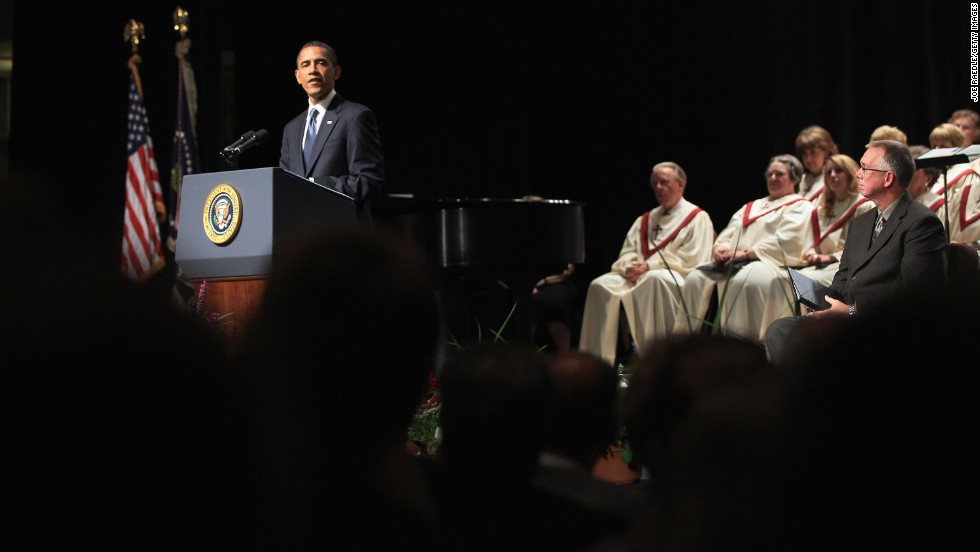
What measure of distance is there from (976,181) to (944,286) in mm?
6249

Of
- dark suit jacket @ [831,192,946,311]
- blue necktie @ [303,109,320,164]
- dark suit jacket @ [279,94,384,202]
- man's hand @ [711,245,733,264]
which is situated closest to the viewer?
dark suit jacket @ [279,94,384,202]

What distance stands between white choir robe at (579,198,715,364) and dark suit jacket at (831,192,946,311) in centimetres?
201

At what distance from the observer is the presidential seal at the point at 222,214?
A: 123 inches

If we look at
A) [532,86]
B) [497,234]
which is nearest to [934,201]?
[497,234]

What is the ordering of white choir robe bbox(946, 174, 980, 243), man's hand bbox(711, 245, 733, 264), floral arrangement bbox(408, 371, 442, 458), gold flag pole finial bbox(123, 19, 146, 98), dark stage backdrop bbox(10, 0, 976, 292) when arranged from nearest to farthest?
floral arrangement bbox(408, 371, 442, 458) → white choir robe bbox(946, 174, 980, 243) → man's hand bbox(711, 245, 733, 264) → gold flag pole finial bbox(123, 19, 146, 98) → dark stage backdrop bbox(10, 0, 976, 292)

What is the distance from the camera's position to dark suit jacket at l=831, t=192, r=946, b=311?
4.32 meters

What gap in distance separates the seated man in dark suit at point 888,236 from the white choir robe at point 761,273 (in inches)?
53.7

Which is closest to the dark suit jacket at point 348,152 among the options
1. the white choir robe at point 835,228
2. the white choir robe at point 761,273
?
the white choir robe at point 761,273

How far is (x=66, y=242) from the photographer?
46cm

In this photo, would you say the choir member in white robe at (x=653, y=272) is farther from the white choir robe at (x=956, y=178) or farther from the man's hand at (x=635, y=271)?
the white choir robe at (x=956, y=178)

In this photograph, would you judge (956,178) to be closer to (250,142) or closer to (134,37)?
(250,142)

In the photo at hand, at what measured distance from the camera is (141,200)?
21.6 feet

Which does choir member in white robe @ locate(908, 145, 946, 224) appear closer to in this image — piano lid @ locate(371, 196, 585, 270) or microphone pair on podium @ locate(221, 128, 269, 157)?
piano lid @ locate(371, 196, 585, 270)

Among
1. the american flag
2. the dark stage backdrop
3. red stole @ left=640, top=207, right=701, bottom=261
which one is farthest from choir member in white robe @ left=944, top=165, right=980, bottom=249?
the american flag
